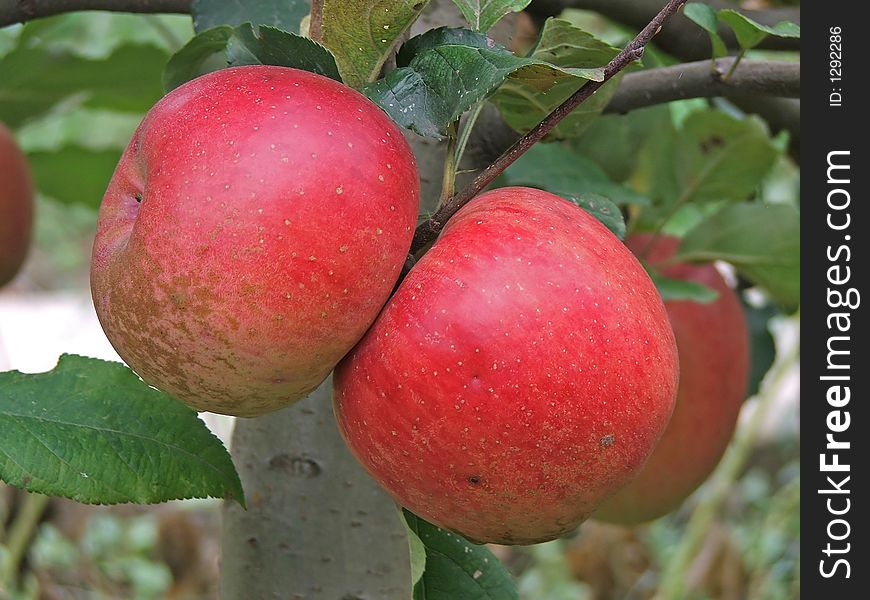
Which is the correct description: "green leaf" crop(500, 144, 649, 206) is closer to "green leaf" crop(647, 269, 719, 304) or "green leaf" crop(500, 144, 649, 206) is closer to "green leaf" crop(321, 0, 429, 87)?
"green leaf" crop(647, 269, 719, 304)

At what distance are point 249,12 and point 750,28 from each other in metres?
0.30

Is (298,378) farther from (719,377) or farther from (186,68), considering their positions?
(719,377)

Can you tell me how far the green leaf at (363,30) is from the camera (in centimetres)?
45

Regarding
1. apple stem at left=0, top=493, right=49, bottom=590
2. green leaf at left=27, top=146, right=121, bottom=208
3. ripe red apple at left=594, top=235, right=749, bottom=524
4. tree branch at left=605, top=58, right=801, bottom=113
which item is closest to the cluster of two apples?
tree branch at left=605, top=58, right=801, bottom=113

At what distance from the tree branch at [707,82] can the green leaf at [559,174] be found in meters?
0.09

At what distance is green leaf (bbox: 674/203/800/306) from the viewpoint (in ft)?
2.60

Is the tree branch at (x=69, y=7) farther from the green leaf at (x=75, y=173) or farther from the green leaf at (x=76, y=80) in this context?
the green leaf at (x=75, y=173)

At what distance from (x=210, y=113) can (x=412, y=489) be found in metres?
0.18

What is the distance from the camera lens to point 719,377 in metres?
0.79

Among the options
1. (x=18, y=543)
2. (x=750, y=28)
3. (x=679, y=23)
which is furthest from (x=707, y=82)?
(x=18, y=543)

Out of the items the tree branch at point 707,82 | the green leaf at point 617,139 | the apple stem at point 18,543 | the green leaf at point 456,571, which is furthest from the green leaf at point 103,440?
the apple stem at point 18,543

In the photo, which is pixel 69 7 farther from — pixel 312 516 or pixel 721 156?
pixel 721 156

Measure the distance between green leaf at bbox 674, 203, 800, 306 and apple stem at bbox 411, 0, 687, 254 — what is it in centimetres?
40
